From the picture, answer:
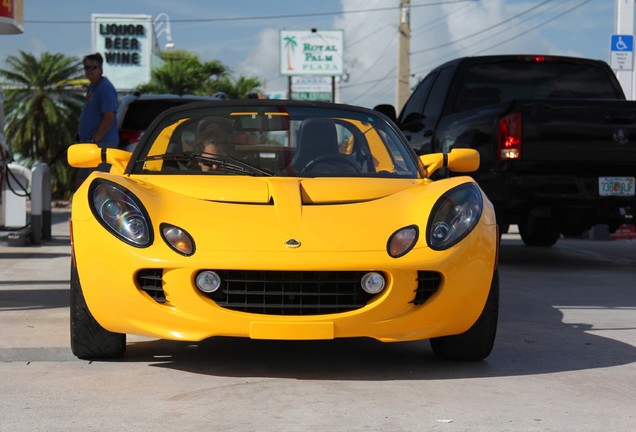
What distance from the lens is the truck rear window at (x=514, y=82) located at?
1158 centimetres

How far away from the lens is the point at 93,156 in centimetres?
615

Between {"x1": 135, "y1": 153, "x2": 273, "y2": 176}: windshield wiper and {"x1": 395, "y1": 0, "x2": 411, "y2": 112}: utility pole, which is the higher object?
{"x1": 395, "y1": 0, "x2": 411, "y2": 112}: utility pole

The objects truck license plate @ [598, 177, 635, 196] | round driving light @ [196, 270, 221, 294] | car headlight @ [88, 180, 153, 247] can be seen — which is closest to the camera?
round driving light @ [196, 270, 221, 294]

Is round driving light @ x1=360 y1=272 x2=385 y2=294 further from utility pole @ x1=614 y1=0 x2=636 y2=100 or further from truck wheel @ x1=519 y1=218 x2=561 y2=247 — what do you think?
utility pole @ x1=614 y1=0 x2=636 y2=100

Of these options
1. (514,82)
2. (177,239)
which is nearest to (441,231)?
(177,239)

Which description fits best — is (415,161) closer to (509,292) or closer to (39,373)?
(39,373)

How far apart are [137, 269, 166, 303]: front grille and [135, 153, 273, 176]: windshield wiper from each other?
102 centimetres

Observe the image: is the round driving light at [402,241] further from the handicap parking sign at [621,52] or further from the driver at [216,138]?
the handicap parking sign at [621,52]

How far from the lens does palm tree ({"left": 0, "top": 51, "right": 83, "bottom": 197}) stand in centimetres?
2938

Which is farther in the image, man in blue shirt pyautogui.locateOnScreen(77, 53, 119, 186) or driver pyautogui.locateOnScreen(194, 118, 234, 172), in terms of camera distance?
man in blue shirt pyautogui.locateOnScreen(77, 53, 119, 186)

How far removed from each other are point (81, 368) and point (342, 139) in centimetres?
201

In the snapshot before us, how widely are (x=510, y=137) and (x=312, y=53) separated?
72.8m

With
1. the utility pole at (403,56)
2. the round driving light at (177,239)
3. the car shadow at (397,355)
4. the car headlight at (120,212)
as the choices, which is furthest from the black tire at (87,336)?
the utility pole at (403,56)

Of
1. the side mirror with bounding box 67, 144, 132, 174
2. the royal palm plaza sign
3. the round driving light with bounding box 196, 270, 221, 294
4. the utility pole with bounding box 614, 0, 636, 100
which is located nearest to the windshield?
the side mirror with bounding box 67, 144, 132, 174
